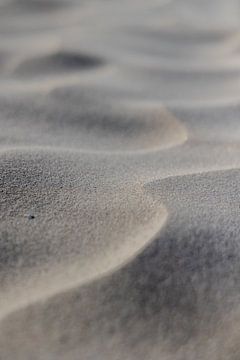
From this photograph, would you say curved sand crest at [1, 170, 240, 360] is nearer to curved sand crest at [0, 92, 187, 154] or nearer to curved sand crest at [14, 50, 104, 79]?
curved sand crest at [0, 92, 187, 154]

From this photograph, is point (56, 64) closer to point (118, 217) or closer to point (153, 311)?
point (118, 217)

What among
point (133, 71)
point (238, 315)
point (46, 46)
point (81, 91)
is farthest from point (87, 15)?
point (238, 315)

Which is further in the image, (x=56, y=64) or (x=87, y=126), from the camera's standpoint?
(x=56, y=64)

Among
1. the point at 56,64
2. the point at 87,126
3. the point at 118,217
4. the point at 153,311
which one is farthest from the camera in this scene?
the point at 56,64

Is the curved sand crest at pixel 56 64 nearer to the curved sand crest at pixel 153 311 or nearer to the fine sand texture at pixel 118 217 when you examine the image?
the fine sand texture at pixel 118 217

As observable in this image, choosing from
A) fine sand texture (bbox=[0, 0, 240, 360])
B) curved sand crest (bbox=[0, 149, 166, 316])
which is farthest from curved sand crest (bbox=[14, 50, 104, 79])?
curved sand crest (bbox=[0, 149, 166, 316])

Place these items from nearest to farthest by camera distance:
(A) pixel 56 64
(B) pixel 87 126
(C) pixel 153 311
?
(C) pixel 153 311 < (B) pixel 87 126 < (A) pixel 56 64

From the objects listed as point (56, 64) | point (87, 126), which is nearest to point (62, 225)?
point (87, 126)

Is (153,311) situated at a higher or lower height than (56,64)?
lower
